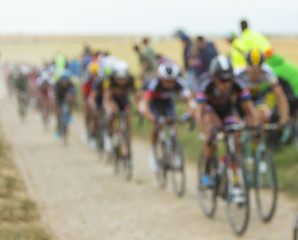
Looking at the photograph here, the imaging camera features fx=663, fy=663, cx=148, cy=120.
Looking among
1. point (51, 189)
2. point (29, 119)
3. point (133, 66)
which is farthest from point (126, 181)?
point (133, 66)

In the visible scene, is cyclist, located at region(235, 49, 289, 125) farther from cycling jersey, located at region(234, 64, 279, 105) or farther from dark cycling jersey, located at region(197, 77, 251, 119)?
dark cycling jersey, located at region(197, 77, 251, 119)

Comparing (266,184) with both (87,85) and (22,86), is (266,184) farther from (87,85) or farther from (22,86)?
(22,86)

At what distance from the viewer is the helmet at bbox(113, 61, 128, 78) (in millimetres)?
11534

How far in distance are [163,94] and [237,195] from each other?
333cm

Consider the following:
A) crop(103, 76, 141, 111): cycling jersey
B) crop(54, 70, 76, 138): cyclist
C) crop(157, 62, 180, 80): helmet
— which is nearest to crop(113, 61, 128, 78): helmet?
crop(103, 76, 141, 111): cycling jersey

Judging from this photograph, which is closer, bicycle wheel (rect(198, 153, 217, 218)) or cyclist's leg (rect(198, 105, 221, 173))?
cyclist's leg (rect(198, 105, 221, 173))

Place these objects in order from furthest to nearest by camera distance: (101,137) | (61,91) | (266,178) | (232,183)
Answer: (61,91) → (101,137) → (266,178) → (232,183)

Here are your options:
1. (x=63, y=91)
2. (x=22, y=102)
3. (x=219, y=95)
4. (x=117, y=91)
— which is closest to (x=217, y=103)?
(x=219, y=95)

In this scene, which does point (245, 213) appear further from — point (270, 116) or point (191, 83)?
point (191, 83)

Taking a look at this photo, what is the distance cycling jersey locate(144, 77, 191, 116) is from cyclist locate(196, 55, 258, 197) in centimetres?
203

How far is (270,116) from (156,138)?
192cm

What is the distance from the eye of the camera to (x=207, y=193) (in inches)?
352

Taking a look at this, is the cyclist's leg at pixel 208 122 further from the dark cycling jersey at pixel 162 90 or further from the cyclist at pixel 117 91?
the cyclist at pixel 117 91

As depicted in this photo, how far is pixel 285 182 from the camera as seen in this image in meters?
10.2
